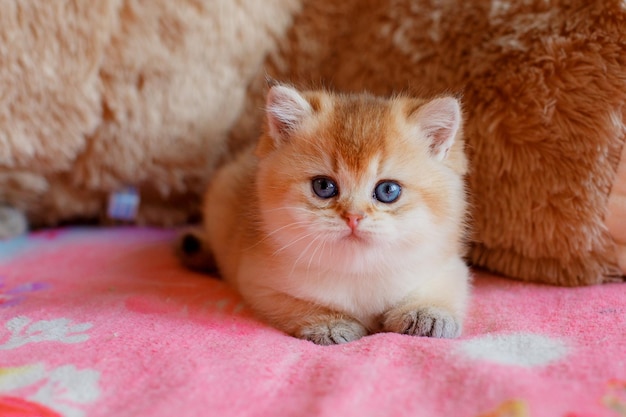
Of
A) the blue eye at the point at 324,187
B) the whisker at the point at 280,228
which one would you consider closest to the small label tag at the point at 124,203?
the whisker at the point at 280,228

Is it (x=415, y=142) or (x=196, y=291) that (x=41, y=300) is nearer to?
(x=196, y=291)

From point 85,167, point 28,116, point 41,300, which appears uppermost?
point 28,116

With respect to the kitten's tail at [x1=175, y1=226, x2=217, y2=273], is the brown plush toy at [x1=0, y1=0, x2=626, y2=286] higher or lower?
higher

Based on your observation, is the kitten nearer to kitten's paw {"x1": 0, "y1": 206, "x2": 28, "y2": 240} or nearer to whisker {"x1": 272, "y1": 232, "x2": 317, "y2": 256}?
whisker {"x1": 272, "y1": 232, "x2": 317, "y2": 256}

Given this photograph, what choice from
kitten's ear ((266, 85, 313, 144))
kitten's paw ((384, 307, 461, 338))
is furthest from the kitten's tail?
kitten's paw ((384, 307, 461, 338))

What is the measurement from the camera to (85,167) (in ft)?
5.07

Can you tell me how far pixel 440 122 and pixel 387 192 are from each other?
17cm

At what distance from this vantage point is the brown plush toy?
1.18 meters

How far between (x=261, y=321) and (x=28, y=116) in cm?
78

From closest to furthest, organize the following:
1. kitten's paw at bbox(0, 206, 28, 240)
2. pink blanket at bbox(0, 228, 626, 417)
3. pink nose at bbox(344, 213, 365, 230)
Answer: pink blanket at bbox(0, 228, 626, 417)
pink nose at bbox(344, 213, 365, 230)
kitten's paw at bbox(0, 206, 28, 240)

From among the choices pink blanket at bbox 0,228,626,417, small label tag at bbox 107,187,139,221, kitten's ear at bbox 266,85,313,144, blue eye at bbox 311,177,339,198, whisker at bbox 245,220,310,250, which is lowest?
pink blanket at bbox 0,228,626,417

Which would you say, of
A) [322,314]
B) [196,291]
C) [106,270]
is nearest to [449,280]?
[322,314]

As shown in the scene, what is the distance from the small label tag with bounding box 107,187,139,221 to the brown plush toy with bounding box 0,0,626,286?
32 millimetres

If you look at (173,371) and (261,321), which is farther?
(261,321)
